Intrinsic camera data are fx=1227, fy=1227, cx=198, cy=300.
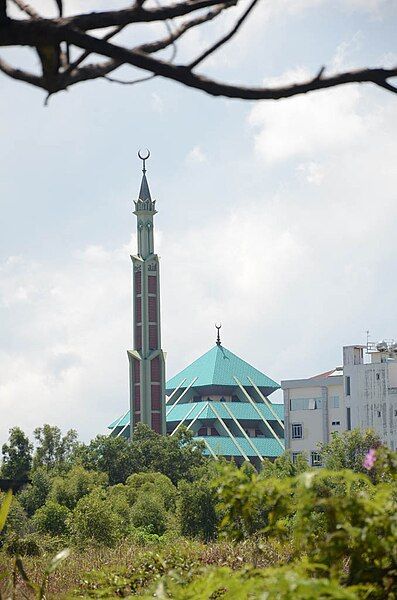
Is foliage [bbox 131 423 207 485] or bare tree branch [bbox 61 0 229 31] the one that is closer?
bare tree branch [bbox 61 0 229 31]

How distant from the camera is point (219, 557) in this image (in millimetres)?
14492

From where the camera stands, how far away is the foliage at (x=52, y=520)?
114ft

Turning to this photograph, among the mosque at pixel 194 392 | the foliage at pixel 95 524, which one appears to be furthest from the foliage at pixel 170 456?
the foliage at pixel 95 524

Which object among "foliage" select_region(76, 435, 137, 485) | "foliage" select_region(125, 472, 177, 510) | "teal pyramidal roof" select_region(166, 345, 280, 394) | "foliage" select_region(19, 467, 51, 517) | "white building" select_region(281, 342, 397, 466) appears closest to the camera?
"foliage" select_region(125, 472, 177, 510)

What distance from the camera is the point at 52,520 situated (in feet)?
116

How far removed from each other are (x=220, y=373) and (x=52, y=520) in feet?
130

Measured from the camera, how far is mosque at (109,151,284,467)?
221ft

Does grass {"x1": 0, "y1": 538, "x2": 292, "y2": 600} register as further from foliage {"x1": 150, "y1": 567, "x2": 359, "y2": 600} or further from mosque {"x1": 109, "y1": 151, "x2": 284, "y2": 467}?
mosque {"x1": 109, "y1": 151, "x2": 284, "y2": 467}

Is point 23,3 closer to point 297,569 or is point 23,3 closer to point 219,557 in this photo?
point 297,569

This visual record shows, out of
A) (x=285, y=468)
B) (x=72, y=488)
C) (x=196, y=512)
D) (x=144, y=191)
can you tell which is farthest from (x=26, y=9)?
(x=144, y=191)

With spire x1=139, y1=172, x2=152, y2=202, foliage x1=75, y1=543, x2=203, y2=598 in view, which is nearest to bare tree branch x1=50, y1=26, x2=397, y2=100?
foliage x1=75, y1=543, x2=203, y2=598

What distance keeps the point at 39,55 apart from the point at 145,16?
34cm

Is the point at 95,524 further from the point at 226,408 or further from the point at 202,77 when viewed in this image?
the point at 226,408

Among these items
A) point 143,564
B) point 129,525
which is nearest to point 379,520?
point 143,564
